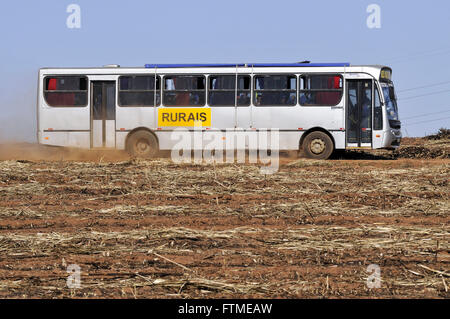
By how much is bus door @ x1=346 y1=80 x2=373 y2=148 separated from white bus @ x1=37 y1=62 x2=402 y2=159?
0.11 ft

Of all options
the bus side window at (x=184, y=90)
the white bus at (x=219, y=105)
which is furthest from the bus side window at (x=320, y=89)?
the bus side window at (x=184, y=90)

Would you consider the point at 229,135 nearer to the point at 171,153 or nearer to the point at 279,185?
the point at 171,153

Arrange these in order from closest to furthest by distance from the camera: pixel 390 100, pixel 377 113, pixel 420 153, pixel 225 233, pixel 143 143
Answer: pixel 225 233
pixel 377 113
pixel 390 100
pixel 143 143
pixel 420 153

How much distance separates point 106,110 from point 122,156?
1.69 m

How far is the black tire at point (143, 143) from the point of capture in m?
21.3

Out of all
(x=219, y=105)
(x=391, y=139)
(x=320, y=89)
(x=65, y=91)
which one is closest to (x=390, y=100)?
(x=391, y=139)

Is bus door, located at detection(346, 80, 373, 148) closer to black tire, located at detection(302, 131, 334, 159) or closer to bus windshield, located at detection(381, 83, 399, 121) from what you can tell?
bus windshield, located at detection(381, 83, 399, 121)

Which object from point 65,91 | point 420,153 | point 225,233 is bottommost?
point 225,233

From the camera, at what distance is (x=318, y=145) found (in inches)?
821

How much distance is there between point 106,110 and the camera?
2169cm

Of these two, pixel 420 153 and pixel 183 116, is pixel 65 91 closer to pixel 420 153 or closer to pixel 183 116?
pixel 183 116

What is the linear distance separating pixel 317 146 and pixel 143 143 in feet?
18.7

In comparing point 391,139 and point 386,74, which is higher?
point 386,74

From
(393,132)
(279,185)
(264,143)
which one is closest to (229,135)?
(264,143)
